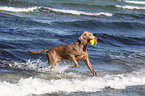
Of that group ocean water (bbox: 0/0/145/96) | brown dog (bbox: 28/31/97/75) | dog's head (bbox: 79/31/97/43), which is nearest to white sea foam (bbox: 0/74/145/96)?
ocean water (bbox: 0/0/145/96)

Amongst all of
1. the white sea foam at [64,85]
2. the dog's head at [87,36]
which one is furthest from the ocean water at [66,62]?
the dog's head at [87,36]

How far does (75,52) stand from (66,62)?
248cm

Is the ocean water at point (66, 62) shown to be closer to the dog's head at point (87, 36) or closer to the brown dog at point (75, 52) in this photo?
the brown dog at point (75, 52)

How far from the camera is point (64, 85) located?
761 cm

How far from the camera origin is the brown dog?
27.2 ft

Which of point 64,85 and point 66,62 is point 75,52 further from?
point 66,62

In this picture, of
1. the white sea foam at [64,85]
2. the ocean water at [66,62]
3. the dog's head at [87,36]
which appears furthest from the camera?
the dog's head at [87,36]

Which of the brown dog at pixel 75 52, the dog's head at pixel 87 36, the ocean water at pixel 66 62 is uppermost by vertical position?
the dog's head at pixel 87 36

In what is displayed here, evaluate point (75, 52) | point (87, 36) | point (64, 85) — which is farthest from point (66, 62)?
point (64, 85)

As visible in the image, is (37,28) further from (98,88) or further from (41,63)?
(98,88)

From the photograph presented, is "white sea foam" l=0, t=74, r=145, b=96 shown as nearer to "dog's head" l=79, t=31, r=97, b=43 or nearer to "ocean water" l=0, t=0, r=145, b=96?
"ocean water" l=0, t=0, r=145, b=96

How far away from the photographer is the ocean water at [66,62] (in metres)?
7.51

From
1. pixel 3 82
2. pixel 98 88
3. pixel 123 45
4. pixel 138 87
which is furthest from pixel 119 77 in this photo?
pixel 123 45

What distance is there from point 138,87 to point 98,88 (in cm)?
139
